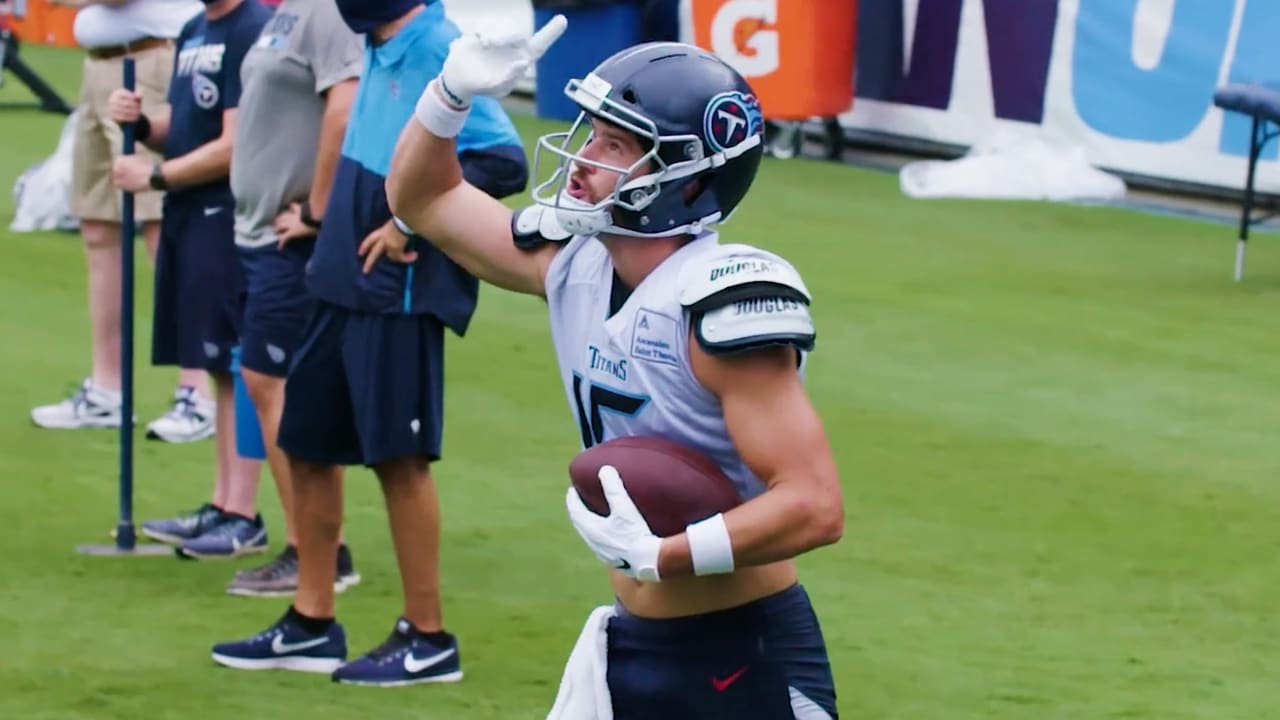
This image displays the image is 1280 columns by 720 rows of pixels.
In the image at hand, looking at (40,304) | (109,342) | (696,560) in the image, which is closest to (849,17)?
(40,304)

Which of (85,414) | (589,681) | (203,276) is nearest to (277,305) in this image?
(203,276)

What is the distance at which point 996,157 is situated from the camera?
1510cm

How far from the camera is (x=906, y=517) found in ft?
23.9

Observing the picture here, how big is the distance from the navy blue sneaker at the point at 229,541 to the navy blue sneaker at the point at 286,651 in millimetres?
1092

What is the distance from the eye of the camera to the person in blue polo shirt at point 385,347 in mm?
5500

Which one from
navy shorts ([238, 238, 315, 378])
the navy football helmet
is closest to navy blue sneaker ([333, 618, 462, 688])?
navy shorts ([238, 238, 315, 378])

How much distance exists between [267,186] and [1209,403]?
177 inches

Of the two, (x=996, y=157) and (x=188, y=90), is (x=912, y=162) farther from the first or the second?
(x=188, y=90)

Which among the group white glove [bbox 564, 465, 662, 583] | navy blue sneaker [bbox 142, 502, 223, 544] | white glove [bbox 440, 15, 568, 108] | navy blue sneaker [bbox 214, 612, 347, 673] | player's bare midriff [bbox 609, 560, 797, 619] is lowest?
→ navy blue sneaker [bbox 142, 502, 223, 544]

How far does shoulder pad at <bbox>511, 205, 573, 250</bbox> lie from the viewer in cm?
392

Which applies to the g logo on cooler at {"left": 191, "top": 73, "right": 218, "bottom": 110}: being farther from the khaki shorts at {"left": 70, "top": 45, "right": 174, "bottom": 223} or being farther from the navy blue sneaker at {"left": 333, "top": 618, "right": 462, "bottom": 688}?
the navy blue sneaker at {"left": 333, "top": 618, "right": 462, "bottom": 688}

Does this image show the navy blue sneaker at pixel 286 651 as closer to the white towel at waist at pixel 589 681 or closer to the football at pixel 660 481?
the white towel at waist at pixel 589 681

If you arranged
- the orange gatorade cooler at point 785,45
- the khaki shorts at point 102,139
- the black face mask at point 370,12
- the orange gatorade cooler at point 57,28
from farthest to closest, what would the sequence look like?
the orange gatorade cooler at point 57,28, the orange gatorade cooler at point 785,45, the khaki shorts at point 102,139, the black face mask at point 370,12

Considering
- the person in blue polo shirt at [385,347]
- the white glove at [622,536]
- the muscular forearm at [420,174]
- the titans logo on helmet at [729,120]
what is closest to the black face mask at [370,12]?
the person in blue polo shirt at [385,347]
